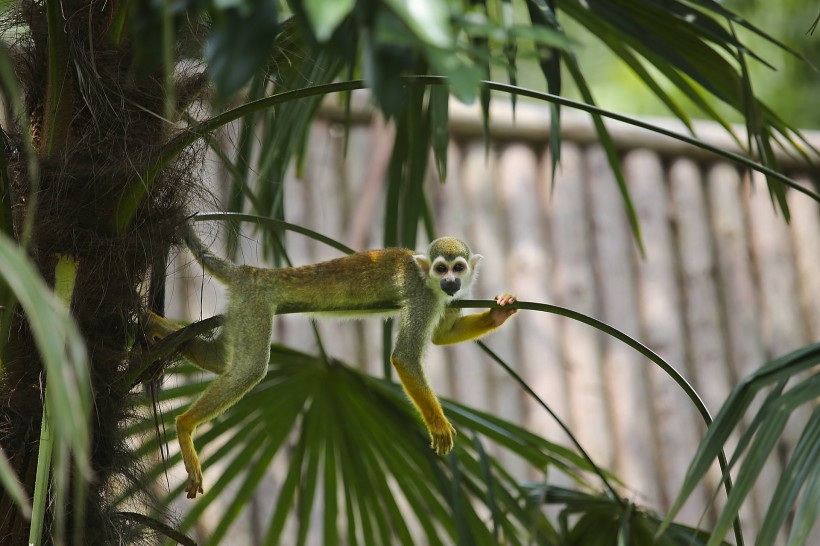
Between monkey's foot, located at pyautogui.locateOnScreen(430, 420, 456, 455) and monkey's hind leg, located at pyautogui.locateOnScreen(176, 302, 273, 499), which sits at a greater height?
monkey's hind leg, located at pyautogui.locateOnScreen(176, 302, 273, 499)

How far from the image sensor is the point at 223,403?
2641mm

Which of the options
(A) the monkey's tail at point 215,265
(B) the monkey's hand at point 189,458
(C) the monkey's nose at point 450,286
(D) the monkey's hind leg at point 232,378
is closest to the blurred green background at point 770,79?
(C) the monkey's nose at point 450,286

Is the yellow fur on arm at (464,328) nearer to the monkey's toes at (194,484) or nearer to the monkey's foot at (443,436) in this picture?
the monkey's foot at (443,436)

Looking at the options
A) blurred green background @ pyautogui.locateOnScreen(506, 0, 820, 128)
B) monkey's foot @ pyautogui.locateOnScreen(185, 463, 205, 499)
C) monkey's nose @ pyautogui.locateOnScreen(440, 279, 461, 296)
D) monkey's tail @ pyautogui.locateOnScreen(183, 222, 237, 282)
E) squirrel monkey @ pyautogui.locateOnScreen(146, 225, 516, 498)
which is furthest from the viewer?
blurred green background @ pyautogui.locateOnScreen(506, 0, 820, 128)

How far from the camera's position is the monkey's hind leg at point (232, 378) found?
2.61m

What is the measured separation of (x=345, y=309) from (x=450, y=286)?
0.31 metres

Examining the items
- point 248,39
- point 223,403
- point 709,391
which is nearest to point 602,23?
point 223,403

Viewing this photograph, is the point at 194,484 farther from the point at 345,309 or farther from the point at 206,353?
the point at 345,309

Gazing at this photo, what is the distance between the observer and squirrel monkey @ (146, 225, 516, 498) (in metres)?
2.67

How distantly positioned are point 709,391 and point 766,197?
1467 mm

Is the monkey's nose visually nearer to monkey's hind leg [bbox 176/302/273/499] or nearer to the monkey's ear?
the monkey's ear

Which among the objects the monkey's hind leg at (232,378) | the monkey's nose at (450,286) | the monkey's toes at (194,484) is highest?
the monkey's nose at (450,286)

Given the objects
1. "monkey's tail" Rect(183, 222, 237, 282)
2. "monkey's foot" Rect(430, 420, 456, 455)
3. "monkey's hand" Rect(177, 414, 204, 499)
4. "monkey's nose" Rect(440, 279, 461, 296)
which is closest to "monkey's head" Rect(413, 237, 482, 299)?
"monkey's nose" Rect(440, 279, 461, 296)

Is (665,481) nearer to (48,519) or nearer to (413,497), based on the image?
(413,497)
